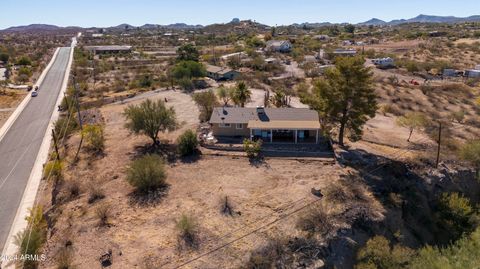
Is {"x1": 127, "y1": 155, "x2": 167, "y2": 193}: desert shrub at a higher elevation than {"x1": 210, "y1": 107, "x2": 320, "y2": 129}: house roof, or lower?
lower

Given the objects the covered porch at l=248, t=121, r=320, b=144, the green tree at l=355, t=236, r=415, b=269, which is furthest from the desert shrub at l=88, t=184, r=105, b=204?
the green tree at l=355, t=236, r=415, b=269

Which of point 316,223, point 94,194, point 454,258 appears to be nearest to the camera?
point 454,258

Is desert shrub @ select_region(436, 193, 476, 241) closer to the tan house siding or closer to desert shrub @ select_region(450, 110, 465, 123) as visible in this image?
the tan house siding

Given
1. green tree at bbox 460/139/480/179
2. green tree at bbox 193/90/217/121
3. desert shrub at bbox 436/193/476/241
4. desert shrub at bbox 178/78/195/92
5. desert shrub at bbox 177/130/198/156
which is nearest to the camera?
desert shrub at bbox 436/193/476/241

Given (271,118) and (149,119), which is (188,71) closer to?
(149,119)

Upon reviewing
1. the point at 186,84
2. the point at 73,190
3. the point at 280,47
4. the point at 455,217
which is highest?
the point at 280,47

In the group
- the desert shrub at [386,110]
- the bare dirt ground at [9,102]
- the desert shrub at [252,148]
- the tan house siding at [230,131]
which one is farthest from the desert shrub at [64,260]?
the desert shrub at [386,110]

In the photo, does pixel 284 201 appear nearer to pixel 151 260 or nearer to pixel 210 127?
pixel 151 260

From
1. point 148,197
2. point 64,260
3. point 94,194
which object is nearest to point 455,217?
point 148,197
